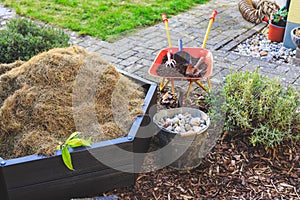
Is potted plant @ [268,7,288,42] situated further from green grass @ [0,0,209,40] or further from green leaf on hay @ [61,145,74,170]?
green leaf on hay @ [61,145,74,170]

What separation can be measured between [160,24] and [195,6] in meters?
1.07

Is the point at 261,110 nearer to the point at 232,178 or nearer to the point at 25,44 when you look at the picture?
the point at 232,178

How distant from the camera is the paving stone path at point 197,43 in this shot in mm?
5156

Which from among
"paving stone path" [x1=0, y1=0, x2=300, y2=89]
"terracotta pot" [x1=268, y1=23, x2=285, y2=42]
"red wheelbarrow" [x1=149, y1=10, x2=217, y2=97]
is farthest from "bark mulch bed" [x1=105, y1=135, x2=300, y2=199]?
"terracotta pot" [x1=268, y1=23, x2=285, y2=42]

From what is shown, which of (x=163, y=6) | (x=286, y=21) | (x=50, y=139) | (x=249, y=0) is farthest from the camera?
(x=163, y=6)

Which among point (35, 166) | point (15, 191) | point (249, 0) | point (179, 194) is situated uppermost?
point (249, 0)

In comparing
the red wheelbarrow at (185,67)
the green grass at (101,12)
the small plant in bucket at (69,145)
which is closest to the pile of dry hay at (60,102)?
the small plant in bucket at (69,145)

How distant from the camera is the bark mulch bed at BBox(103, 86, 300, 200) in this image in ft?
10.5

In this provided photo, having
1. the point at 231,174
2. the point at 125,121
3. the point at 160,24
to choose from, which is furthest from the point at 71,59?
the point at 160,24

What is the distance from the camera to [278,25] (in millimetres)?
5859

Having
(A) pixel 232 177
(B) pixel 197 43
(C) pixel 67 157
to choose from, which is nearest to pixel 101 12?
(B) pixel 197 43

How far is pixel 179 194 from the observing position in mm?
3213

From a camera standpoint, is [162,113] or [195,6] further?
[195,6]

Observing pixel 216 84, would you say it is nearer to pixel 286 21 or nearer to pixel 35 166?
pixel 286 21
